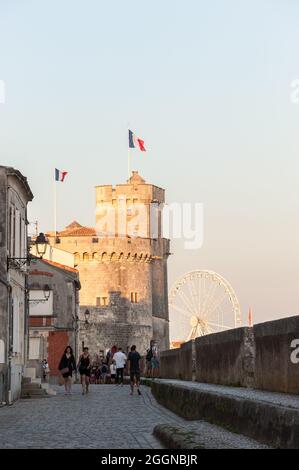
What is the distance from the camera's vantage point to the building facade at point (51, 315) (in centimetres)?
5875

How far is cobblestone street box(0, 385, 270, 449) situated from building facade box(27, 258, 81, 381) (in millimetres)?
30244

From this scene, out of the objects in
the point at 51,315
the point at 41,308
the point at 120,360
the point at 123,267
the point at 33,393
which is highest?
the point at 123,267

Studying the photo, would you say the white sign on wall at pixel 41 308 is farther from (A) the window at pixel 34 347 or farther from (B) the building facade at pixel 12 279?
(B) the building facade at pixel 12 279

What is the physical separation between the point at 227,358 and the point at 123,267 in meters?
88.1

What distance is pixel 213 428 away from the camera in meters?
13.2

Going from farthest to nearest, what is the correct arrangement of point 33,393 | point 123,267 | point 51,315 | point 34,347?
point 123,267
point 51,315
point 34,347
point 33,393

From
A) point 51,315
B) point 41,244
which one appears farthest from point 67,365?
point 51,315

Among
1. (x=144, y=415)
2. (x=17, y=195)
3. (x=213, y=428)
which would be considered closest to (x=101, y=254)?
(x=17, y=195)

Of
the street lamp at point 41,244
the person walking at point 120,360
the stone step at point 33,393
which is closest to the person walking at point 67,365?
the stone step at point 33,393

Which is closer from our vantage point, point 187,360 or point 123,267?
point 187,360

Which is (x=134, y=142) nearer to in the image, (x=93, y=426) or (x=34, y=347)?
(x=34, y=347)

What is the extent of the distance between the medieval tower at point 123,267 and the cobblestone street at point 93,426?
76.8 m

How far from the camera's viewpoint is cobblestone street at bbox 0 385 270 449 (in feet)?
44.3

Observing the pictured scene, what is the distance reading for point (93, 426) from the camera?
58.2ft
